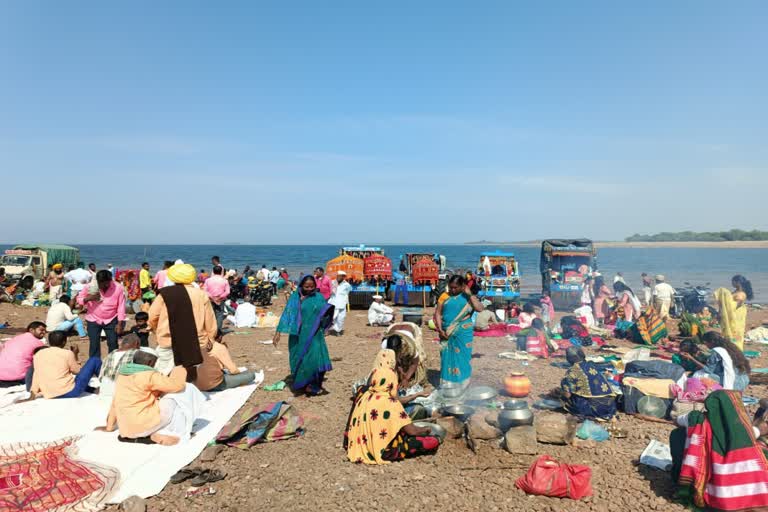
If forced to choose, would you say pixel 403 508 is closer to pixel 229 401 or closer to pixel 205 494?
pixel 205 494

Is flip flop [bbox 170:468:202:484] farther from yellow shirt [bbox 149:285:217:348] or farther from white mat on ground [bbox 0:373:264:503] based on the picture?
yellow shirt [bbox 149:285:217:348]

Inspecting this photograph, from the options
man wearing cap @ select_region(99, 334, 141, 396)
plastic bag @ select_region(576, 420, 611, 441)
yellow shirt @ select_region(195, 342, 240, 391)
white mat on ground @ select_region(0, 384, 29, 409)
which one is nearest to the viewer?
plastic bag @ select_region(576, 420, 611, 441)

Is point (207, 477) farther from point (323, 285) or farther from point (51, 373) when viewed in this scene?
point (323, 285)

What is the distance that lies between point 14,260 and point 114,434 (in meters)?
24.7

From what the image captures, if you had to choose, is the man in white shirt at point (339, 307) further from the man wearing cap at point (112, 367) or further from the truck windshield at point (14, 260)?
the truck windshield at point (14, 260)

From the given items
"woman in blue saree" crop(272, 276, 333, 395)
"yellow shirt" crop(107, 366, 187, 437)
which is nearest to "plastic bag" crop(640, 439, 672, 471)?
"woman in blue saree" crop(272, 276, 333, 395)

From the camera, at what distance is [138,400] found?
17.7 ft

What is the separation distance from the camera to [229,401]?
6.97m

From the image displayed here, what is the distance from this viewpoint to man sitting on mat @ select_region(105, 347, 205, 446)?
5.34m

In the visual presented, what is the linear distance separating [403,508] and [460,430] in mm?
1504

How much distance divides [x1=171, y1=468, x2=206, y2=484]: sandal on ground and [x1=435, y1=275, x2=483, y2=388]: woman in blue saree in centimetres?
346

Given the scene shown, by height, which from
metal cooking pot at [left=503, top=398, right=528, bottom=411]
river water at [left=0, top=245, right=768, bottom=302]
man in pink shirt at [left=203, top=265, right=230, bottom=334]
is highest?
man in pink shirt at [left=203, top=265, right=230, bottom=334]

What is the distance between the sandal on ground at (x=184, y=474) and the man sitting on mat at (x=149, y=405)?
2.46ft

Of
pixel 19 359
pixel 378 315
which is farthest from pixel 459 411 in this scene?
pixel 378 315
